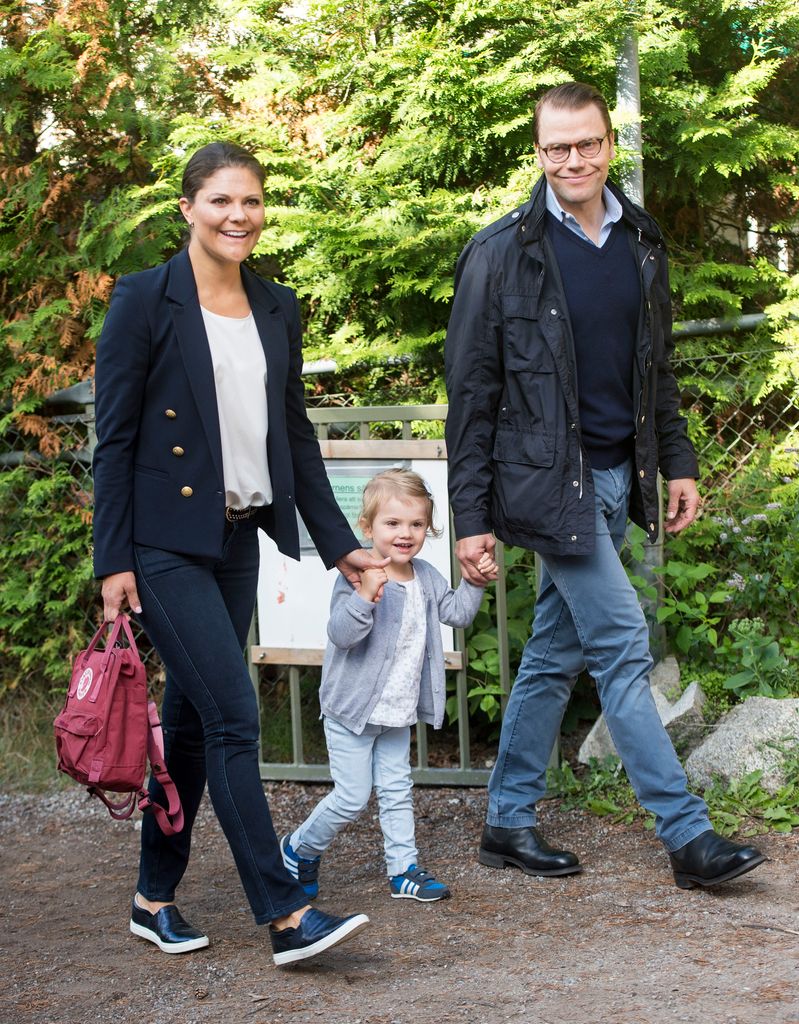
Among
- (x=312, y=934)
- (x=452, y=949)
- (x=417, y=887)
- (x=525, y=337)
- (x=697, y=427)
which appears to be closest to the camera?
(x=312, y=934)

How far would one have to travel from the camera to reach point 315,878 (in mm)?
3637

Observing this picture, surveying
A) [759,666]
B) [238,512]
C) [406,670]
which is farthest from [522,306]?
[759,666]

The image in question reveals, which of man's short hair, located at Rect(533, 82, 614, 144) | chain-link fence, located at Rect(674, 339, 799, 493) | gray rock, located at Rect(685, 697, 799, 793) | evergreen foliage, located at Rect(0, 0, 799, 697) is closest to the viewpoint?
man's short hair, located at Rect(533, 82, 614, 144)

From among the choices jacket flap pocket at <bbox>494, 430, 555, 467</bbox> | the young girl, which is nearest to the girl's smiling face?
the young girl

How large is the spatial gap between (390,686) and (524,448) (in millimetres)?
801

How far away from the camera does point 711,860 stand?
129 inches

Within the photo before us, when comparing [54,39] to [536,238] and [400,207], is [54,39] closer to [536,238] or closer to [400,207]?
[400,207]

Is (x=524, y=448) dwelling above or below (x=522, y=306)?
below

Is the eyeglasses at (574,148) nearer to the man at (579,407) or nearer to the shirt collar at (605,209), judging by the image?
the man at (579,407)

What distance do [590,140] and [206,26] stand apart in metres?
3.23

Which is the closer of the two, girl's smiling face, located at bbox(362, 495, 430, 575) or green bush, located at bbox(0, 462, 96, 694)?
girl's smiling face, located at bbox(362, 495, 430, 575)

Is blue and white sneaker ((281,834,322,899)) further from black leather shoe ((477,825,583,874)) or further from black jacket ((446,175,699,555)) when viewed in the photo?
black jacket ((446,175,699,555))

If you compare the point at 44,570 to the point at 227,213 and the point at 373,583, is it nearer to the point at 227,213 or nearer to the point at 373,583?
the point at 373,583

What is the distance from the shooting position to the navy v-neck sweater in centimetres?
339
